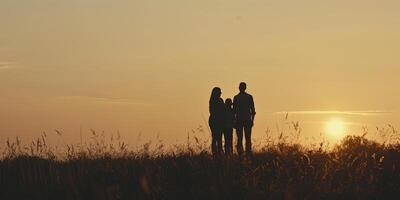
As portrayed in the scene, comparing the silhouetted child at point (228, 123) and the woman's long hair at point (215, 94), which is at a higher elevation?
the woman's long hair at point (215, 94)

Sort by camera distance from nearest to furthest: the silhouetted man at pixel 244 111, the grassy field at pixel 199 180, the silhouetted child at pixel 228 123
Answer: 1. the grassy field at pixel 199 180
2. the silhouetted man at pixel 244 111
3. the silhouetted child at pixel 228 123

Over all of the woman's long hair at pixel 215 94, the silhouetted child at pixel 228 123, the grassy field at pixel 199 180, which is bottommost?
the grassy field at pixel 199 180

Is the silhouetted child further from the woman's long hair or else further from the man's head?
the man's head

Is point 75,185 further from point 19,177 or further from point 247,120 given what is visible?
point 247,120

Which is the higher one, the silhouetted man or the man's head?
the man's head

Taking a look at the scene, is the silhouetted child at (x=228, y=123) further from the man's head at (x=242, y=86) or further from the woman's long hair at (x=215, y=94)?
the man's head at (x=242, y=86)

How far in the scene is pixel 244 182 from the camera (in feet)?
34.7

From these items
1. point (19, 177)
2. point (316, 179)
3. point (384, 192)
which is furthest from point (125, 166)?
point (384, 192)

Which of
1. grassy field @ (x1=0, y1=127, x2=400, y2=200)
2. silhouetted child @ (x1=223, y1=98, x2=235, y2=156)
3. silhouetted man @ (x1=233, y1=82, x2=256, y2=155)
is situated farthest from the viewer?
silhouetted child @ (x1=223, y1=98, x2=235, y2=156)

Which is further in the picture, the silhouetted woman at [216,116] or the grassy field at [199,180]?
the silhouetted woman at [216,116]

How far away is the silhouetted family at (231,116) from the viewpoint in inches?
683

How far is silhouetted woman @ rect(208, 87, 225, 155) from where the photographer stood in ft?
57.2

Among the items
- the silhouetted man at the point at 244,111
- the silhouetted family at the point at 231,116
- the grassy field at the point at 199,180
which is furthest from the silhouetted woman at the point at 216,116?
the grassy field at the point at 199,180

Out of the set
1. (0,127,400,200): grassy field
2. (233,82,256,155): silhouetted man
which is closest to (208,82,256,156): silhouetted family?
(233,82,256,155): silhouetted man
